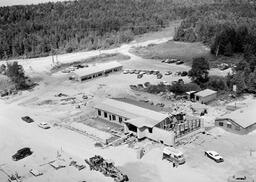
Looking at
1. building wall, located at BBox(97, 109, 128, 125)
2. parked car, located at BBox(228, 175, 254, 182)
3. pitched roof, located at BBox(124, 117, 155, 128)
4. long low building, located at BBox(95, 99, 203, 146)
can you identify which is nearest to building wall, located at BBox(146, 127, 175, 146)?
long low building, located at BBox(95, 99, 203, 146)

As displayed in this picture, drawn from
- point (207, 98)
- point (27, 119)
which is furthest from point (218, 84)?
point (27, 119)

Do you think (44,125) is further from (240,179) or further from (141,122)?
(240,179)

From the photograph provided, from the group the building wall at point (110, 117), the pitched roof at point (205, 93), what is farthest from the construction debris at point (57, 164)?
the pitched roof at point (205, 93)

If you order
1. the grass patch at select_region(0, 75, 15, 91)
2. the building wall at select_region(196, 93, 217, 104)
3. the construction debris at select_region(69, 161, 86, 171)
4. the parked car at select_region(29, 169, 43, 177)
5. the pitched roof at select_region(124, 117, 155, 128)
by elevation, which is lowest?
the grass patch at select_region(0, 75, 15, 91)

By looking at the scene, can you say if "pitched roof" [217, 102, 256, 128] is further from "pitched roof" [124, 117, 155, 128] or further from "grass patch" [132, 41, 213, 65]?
"grass patch" [132, 41, 213, 65]

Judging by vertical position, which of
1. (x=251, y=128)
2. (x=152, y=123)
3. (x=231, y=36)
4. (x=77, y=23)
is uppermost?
(x=231, y=36)

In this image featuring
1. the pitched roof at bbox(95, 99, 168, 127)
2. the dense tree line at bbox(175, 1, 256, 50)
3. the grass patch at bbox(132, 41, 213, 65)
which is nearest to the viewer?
the pitched roof at bbox(95, 99, 168, 127)

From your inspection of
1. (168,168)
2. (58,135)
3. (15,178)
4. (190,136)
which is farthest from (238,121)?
(15,178)
